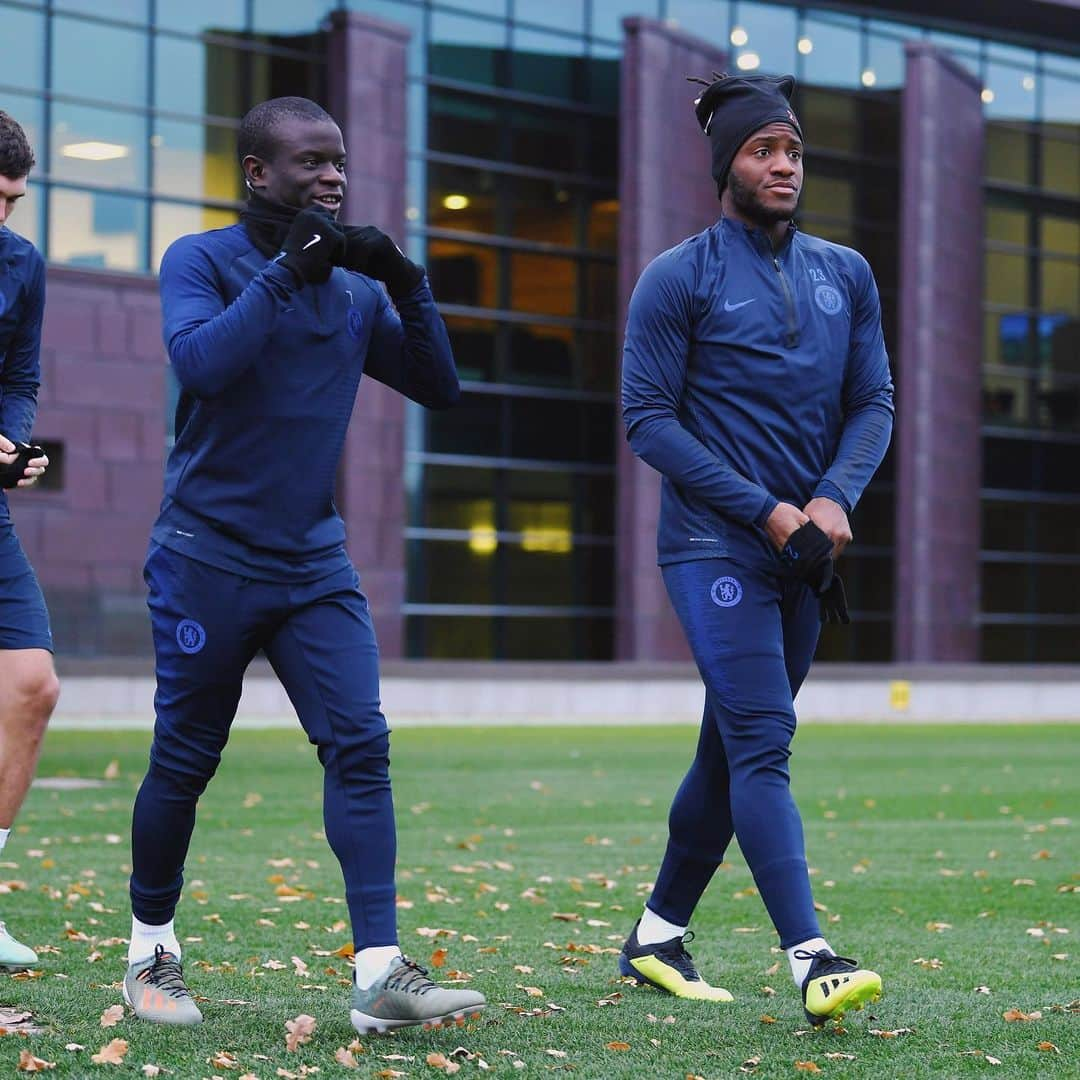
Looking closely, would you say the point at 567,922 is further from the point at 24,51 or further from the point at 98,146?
the point at 24,51

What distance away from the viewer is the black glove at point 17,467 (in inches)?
213

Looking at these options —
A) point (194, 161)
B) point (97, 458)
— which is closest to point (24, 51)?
point (194, 161)

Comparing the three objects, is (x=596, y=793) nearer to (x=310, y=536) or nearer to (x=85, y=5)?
(x=310, y=536)

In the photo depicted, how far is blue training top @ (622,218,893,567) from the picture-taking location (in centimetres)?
481

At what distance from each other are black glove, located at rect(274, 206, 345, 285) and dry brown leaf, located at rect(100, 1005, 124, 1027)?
71.0 inches

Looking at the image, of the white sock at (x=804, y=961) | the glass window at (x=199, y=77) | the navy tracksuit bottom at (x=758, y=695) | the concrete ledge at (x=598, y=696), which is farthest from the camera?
the glass window at (x=199, y=77)

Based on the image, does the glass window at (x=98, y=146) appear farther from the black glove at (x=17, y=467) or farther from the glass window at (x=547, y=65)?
the black glove at (x=17, y=467)

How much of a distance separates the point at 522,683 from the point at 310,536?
2511cm

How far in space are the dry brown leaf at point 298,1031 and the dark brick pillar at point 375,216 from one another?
30.1 metres

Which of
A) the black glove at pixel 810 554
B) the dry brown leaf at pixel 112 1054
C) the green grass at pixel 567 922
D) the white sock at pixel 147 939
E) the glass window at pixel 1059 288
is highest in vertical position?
the glass window at pixel 1059 288

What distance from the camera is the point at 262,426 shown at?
452 cm

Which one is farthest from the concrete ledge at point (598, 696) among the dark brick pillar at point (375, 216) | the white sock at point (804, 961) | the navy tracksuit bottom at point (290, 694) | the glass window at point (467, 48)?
the white sock at point (804, 961)

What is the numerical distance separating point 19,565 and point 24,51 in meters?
28.2

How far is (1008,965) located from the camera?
19.3 ft
